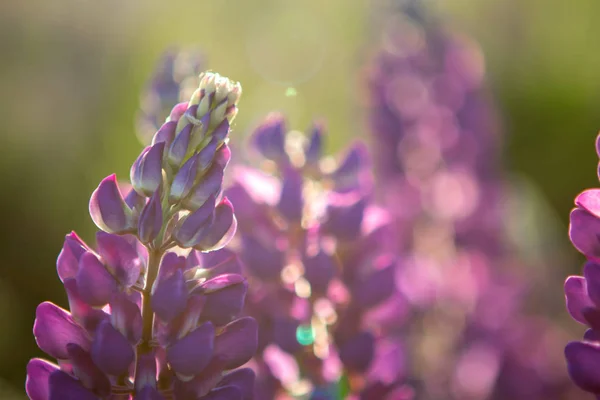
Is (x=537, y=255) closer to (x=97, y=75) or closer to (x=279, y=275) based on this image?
(x=279, y=275)

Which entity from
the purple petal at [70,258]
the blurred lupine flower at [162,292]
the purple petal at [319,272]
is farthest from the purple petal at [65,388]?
the purple petal at [319,272]

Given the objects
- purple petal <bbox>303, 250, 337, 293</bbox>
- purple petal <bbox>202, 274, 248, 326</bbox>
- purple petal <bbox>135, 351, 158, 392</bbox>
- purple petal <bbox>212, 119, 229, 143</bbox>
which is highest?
purple petal <bbox>212, 119, 229, 143</bbox>

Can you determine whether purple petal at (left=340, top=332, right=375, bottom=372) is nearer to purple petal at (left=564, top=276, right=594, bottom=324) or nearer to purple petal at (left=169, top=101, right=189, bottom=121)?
purple petal at (left=564, top=276, right=594, bottom=324)

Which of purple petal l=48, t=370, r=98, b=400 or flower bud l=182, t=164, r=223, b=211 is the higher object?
flower bud l=182, t=164, r=223, b=211

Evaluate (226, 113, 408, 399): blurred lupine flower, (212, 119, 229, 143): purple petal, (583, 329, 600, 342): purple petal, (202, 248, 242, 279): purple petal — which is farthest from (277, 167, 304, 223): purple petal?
(583, 329, 600, 342): purple petal

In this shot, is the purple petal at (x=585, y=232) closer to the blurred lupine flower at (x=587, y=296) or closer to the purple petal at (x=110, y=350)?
the blurred lupine flower at (x=587, y=296)

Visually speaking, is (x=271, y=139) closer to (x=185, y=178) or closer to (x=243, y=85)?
(x=185, y=178)

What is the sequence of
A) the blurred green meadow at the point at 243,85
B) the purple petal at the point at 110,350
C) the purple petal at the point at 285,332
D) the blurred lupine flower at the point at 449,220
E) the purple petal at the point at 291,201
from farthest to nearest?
the blurred green meadow at the point at 243,85 < the blurred lupine flower at the point at 449,220 < the purple petal at the point at 291,201 < the purple petal at the point at 285,332 < the purple petal at the point at 110,350

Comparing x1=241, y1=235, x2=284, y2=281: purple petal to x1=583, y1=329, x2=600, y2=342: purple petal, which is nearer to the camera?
x1=583, y1=329, x2=600, y2=342: purple petal
